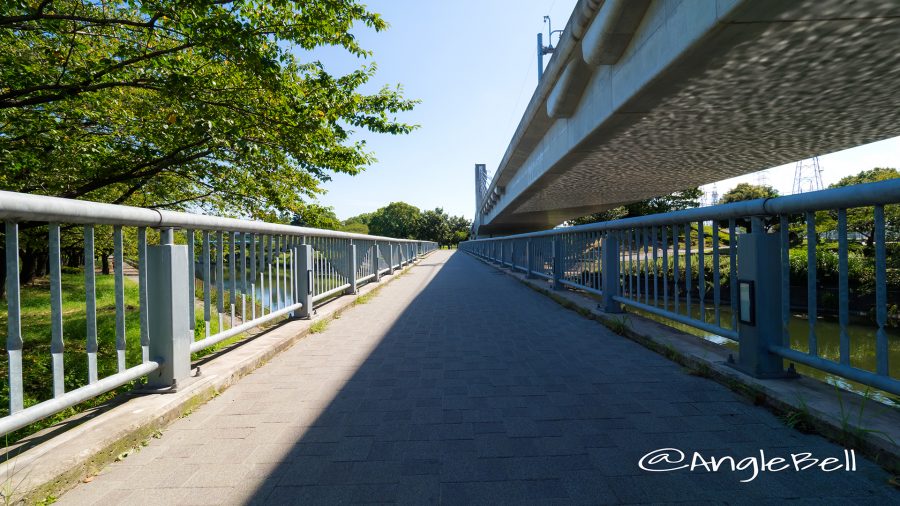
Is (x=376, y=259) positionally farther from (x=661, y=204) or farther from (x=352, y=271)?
(x=661, y=204)

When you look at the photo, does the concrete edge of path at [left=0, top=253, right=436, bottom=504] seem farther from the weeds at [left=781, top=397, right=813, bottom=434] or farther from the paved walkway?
the weeds at [left=781, top=397, right=813, bottom=434]

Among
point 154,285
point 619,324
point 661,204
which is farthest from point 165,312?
point 661,204

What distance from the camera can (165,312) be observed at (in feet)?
9.73

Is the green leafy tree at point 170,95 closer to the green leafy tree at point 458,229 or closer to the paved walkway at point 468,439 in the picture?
the paved walkway at point 468,439

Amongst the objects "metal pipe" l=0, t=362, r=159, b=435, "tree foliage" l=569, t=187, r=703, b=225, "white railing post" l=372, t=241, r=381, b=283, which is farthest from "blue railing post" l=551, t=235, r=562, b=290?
"tree foliage" l=569, t=187, r=703, b=225

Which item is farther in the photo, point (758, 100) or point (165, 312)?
point (758, 100)

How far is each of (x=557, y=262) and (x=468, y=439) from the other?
261 inches

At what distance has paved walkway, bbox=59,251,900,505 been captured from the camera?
6.48 feet

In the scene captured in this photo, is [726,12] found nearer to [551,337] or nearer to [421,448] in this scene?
[551,337]

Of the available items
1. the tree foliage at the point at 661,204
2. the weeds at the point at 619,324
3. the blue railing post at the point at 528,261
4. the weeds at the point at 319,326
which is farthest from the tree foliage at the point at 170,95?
the tree foliage at the point at 661,204

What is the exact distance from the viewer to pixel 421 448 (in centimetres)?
238

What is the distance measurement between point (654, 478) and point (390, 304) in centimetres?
643

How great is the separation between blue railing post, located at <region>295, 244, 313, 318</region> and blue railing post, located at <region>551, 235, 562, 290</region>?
475cm

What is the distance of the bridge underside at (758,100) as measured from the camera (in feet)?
17.0
